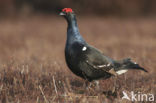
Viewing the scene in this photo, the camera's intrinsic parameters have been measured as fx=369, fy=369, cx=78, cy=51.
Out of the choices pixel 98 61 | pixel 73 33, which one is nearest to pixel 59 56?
pixel 73 33

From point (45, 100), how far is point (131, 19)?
611 inches

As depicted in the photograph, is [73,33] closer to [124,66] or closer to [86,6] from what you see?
[124,66]

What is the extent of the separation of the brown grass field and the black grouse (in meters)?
0.19

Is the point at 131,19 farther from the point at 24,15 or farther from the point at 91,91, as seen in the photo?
the point at 91,91

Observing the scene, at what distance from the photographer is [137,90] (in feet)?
17.3

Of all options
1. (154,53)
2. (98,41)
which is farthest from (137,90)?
(98,41)

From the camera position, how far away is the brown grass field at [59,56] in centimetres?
489

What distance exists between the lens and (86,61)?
17.1 feet

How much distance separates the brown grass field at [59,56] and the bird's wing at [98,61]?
262 mm

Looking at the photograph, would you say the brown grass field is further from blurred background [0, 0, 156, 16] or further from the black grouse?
blurred background [0, 0, 156, 16]

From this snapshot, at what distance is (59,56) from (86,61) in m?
5.77

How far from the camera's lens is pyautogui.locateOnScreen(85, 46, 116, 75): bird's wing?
526cm

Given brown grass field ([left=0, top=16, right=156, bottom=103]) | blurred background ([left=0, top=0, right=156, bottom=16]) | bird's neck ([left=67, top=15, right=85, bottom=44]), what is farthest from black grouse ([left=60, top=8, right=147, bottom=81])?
blurred background ([left=0, top=0, right=156, bottom=16])

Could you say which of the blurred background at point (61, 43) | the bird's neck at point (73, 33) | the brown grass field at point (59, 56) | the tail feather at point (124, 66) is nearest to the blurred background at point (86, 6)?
the blurred background at point (61, 43)
